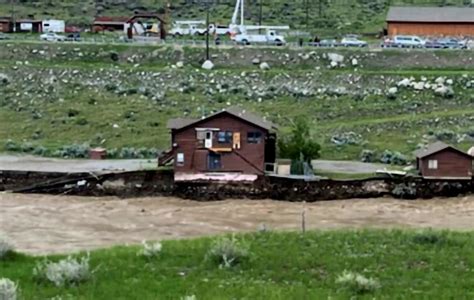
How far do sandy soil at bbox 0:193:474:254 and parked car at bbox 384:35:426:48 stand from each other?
32.7 meters

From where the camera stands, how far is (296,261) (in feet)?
55.6

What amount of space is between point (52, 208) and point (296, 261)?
864 inches

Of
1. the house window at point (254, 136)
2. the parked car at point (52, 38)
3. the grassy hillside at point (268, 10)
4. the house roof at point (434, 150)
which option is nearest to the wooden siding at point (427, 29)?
the grassy hillside at point (268, 10)

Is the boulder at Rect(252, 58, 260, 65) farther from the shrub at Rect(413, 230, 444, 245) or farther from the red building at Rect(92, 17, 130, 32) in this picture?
the shrub at Rect(413, 230, 444, 245)

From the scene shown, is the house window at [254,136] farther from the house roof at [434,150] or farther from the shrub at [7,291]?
the shrub at [7,291]

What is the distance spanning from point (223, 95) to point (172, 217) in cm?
2360

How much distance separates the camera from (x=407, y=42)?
7194cm

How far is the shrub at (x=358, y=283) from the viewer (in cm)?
1454

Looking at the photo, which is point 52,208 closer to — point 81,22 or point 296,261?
point 296,261

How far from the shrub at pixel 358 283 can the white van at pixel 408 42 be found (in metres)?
57.3

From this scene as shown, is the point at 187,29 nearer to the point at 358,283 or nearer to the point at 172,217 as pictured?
the point at 172,217

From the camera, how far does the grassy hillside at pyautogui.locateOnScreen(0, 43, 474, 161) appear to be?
50.4 metres

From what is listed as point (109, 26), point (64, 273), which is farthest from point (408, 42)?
point (64, 273)

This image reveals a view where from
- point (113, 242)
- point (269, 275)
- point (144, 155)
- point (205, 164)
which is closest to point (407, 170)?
point (205, 164)
